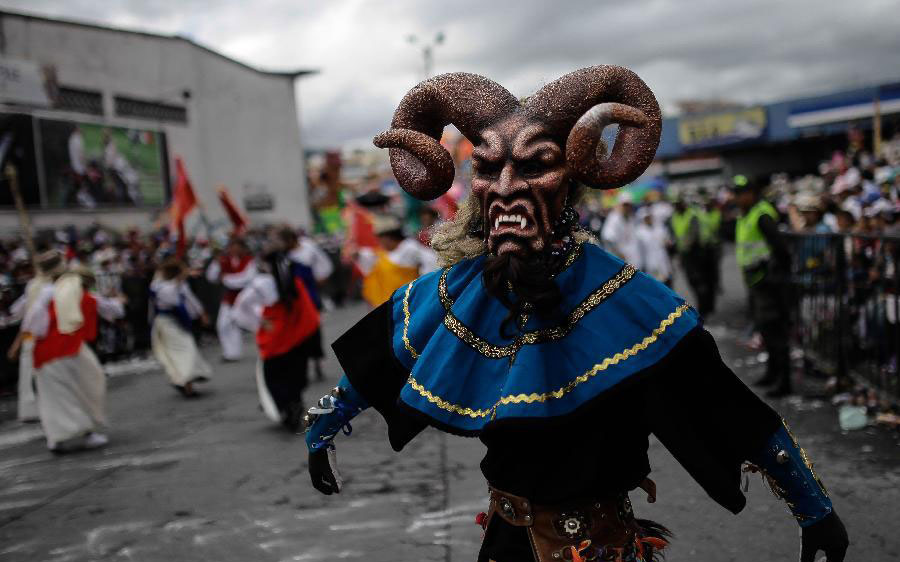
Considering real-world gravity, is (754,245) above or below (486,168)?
below

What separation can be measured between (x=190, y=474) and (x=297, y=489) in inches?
42.7

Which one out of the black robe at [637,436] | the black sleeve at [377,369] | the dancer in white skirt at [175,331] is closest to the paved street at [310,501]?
the dancer in white skirt at [175,331]

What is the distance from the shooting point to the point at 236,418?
801 cm

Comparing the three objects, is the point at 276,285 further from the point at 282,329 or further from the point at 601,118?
the point at 601,118

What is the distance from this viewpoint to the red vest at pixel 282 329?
732 centimetres

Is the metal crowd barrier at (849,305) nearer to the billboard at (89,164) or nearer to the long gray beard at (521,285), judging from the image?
the long gray beard at (521,285)

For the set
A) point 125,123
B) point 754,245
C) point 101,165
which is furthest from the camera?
point 125,123

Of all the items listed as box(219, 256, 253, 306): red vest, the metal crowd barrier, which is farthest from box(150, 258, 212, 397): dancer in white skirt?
the metal crowd barrier

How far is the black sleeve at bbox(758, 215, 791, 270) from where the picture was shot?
715 centimetres

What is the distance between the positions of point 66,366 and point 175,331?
245 cm

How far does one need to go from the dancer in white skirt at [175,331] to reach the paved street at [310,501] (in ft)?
5.92

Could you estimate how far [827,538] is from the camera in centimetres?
203

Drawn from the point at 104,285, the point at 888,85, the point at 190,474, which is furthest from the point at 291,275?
the point at 888,85

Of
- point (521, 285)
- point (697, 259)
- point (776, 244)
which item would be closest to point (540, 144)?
point (521, 285)
